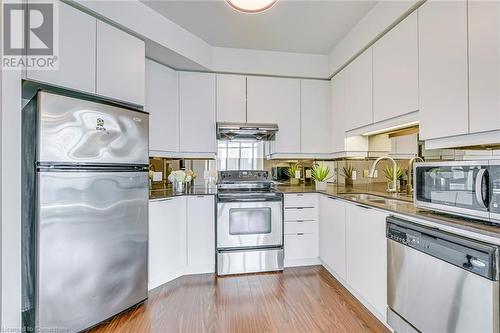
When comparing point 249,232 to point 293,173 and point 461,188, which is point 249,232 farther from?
point 461,188

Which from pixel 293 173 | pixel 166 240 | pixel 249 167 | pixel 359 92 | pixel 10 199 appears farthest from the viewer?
pixel 293 173

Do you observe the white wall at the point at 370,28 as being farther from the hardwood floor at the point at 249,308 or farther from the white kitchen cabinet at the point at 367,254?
the hardwood floor at the point at 249,308

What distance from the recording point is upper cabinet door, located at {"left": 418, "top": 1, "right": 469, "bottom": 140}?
147 centimetres

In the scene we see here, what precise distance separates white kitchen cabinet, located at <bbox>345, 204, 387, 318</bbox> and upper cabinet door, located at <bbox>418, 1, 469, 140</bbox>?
0.70 metres

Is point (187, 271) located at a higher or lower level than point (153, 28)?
lower

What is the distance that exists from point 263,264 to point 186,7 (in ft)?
8.77

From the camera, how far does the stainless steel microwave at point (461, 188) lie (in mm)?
1142

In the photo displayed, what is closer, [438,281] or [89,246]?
[438,281]

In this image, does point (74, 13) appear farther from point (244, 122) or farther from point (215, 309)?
point (215, 309)

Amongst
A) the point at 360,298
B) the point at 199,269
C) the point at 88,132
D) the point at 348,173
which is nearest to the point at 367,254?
the point at 360,298

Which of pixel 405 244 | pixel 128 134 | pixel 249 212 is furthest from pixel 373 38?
pixel 128 134

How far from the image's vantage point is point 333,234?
8.44 feet

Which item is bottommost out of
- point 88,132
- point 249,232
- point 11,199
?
point 249,232

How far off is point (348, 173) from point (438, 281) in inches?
83.6
